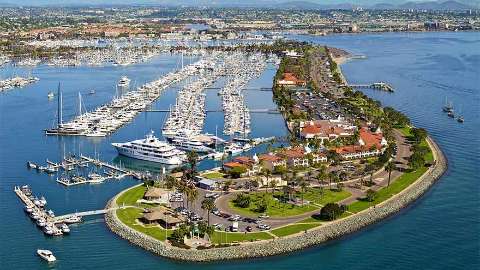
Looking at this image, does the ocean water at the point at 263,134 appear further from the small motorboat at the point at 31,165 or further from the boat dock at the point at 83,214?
the boat dock at the point at 83,214

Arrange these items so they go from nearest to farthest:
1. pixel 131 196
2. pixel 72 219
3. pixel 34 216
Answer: pixel 72 219, pixel 34 216, pixel 131 196

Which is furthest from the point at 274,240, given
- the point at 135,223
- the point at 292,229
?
the point at 135,223

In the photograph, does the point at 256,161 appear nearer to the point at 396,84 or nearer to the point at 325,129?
the point at 325,129

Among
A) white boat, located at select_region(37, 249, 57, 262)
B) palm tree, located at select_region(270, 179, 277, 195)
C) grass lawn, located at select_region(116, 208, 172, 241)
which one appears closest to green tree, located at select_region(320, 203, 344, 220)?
palm tree, located at select_region(270, 179, 277, 195)

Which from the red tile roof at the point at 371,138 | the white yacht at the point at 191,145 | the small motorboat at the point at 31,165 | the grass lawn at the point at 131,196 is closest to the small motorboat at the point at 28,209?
the grass lawn at the point at 131,196

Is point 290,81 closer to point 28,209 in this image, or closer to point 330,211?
point 330,211
